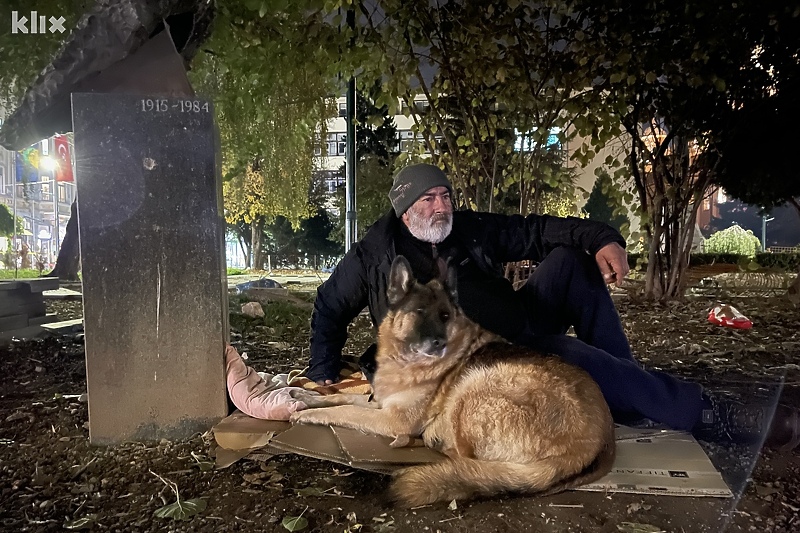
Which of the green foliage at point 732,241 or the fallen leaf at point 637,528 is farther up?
the green foliage at point 732,241

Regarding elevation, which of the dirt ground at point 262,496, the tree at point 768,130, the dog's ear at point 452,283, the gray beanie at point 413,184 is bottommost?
the dirt ground at point 262,496

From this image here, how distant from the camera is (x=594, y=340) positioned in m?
2.87

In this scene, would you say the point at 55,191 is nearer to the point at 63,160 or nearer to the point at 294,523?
the point at 63,160

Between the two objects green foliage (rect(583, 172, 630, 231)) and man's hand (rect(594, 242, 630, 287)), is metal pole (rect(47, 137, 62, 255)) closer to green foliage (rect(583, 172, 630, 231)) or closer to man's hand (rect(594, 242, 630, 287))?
man's hand (rect(594, 242, 630, 287))

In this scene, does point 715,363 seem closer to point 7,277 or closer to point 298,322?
point 298,322

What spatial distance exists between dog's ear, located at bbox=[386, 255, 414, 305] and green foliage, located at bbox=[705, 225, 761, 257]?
17.0 ft

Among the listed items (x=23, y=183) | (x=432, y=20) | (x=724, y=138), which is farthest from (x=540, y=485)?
(x=724, y=138)

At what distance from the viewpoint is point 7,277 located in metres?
4.54

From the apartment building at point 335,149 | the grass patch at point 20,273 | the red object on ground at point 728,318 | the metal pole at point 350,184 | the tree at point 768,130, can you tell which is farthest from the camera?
the red object on ground at point 728,318

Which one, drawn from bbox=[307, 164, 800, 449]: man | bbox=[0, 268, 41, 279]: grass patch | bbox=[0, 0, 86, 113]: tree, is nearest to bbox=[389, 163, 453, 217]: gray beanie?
bbox=[307, 164, 800, 449]: man

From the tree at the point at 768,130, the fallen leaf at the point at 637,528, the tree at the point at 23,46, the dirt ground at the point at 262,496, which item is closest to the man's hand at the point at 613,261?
the dirt ground at the point at 262,496

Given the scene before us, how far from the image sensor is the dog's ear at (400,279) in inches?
106

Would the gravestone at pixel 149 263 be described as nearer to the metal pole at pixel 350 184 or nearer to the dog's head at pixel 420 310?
the dog's head at pixel 420 310

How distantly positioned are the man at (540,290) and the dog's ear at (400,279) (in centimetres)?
12
